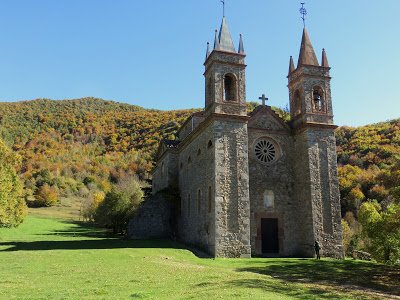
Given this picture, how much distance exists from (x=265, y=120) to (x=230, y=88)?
3.52 meters

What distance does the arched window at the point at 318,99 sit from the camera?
92.6ft

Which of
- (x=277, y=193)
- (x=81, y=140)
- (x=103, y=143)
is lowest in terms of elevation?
(x=277, y=193)

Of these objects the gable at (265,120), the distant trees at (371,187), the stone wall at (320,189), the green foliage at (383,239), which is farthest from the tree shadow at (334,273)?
the gable at (265,120)

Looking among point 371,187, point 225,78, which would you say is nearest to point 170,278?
point 225,78

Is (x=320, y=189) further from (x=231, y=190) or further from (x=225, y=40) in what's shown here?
(x=225, y=40)

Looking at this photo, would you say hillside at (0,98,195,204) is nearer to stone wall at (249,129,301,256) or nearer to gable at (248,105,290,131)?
gable at (248,105,290,131)

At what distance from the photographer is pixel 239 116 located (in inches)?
1001

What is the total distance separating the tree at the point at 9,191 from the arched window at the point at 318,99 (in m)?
23.7

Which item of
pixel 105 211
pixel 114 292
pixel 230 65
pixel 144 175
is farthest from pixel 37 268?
pixel 144 175

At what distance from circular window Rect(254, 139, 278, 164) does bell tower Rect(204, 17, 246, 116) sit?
3.18 metres

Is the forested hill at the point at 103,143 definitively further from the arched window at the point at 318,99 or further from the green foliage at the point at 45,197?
the arched window at the point at 318,99

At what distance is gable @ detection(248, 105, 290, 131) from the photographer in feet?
91.8

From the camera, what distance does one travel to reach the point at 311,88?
1103 inches

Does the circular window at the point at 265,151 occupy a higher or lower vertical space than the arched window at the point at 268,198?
higher
